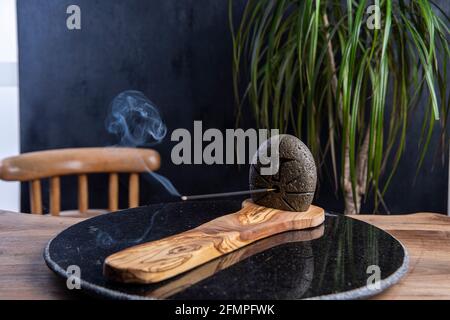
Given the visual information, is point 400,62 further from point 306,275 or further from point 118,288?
point 118,288

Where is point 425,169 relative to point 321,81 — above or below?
below

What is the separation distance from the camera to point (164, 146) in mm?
2139

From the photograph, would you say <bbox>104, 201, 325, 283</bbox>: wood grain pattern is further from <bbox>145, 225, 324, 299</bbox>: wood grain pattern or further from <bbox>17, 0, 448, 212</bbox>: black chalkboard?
<bbox>17, 0, 448, 212</bbox>: black chalkboard

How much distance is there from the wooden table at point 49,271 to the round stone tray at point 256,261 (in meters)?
0.03

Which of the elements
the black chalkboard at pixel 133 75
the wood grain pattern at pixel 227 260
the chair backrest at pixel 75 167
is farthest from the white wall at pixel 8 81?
the wood grain pattern at pixel 227 260

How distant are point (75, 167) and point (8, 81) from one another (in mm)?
776

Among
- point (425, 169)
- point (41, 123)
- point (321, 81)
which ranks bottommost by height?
point (425, 169)

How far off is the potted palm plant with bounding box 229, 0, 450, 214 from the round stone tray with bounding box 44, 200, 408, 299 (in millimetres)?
487

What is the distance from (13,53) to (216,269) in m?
1.73

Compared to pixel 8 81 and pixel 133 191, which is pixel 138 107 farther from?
pixel 8 81

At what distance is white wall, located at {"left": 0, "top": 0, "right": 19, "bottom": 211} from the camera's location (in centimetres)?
209

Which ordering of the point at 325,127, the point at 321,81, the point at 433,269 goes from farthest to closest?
the point at 325,127
the point at 321,81
the point at 433,269

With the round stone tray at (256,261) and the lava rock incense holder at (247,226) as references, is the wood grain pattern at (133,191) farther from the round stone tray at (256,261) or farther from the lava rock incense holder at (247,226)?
the lava rock incense holder at (247,226)
